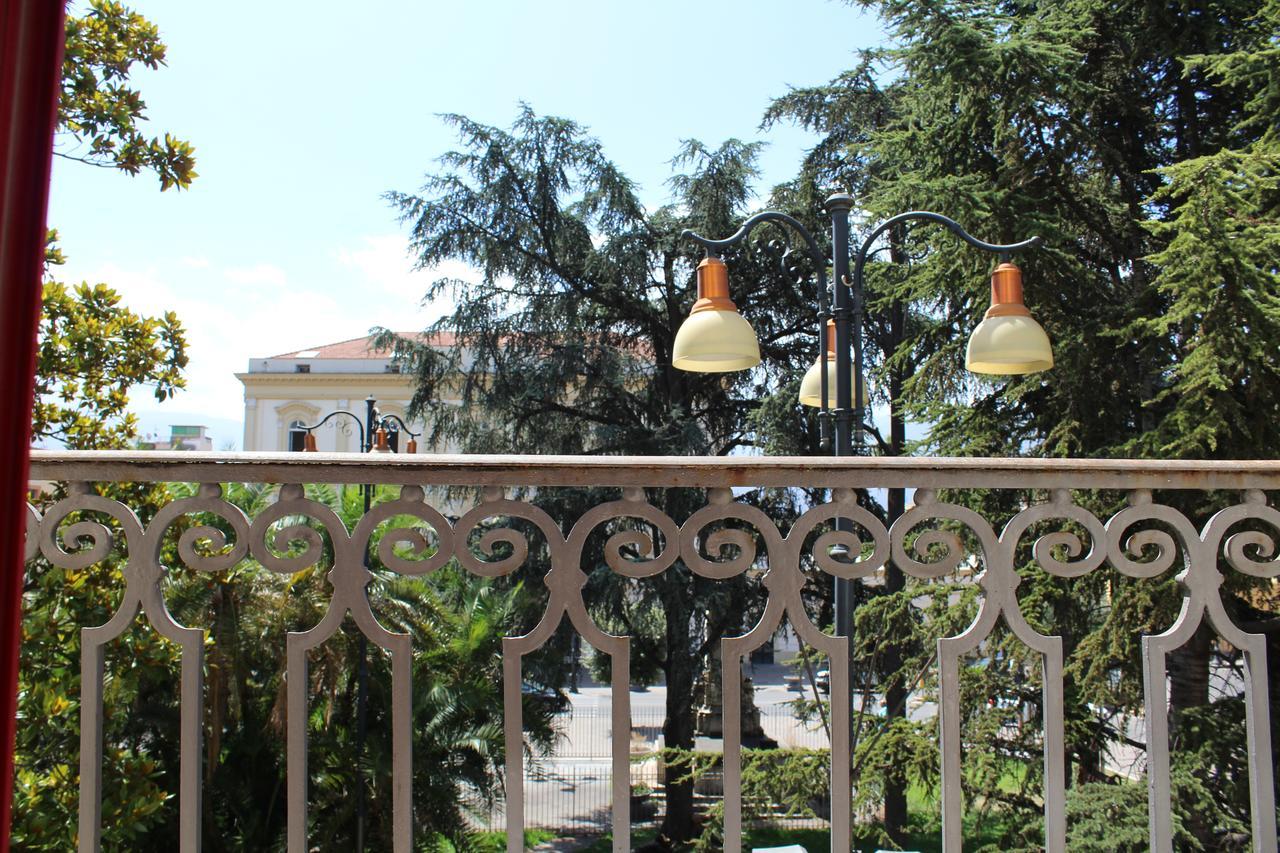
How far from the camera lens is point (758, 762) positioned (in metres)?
8.99

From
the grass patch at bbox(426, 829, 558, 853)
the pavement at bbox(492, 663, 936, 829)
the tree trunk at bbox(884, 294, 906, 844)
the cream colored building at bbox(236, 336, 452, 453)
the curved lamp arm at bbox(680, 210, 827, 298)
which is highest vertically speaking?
the cream colored building at bbox(236, 336, 452, 453)

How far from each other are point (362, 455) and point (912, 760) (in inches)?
310

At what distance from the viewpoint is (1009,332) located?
445cm

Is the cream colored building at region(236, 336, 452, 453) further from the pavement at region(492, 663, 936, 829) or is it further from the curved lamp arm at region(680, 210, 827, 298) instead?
the curved lamp arm at region(680, 210, 827, 298)

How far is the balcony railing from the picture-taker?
63.3 inches

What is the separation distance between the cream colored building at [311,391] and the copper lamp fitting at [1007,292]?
107 feet

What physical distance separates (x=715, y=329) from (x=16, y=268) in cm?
377

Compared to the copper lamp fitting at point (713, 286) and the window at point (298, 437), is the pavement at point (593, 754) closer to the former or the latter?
the window at point (298, 437)

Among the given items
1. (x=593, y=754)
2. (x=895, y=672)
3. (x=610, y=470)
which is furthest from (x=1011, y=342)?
(x=593, y=754)

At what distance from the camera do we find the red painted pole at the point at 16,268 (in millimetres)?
645

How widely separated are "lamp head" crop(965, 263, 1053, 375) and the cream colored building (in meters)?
32.6

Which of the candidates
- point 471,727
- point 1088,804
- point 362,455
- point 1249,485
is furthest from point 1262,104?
→ point 471,727

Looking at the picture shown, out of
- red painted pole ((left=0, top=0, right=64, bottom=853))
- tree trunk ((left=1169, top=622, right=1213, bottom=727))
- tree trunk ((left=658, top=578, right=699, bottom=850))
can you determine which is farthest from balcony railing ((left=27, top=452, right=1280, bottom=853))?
tree trunk ((left=658, top=578, right=699, bottom=850))

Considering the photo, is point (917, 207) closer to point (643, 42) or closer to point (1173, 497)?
point (1173, 497)
